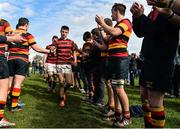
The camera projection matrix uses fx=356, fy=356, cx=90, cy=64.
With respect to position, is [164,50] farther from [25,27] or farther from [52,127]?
[25,27]

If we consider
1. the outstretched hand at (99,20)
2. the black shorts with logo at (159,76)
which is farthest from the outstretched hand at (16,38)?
the black shorts with logo at (159,76)

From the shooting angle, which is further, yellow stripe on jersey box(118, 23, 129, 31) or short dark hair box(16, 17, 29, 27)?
short dark hair box(16, 17, 29, 27)

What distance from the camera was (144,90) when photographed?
244 inches

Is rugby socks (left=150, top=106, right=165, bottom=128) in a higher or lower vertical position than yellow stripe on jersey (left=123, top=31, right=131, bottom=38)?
lower

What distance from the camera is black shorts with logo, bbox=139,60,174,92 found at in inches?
192

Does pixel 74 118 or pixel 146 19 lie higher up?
pixel 146 19

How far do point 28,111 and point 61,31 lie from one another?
299 cm

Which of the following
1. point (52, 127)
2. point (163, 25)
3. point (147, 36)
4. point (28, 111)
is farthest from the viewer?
point (28, 111)

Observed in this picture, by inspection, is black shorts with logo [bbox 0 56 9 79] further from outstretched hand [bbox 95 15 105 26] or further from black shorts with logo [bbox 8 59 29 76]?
black shorts with logo [bbox 8 59 29 76]

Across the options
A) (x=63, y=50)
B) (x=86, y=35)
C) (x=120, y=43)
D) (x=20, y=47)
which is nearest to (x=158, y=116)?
(x=120, y=43)

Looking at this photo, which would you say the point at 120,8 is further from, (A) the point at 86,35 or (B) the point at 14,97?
(A) the point at 86,35

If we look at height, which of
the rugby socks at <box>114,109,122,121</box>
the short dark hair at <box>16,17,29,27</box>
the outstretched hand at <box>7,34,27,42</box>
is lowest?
the rugby socks at <box>114,109,122,121</box>

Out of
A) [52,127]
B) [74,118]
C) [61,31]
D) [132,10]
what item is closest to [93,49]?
[61,31]

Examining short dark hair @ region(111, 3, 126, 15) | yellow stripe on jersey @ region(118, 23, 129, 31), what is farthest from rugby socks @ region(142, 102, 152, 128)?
short dark hair @ region(111, 3, 126, 15)
